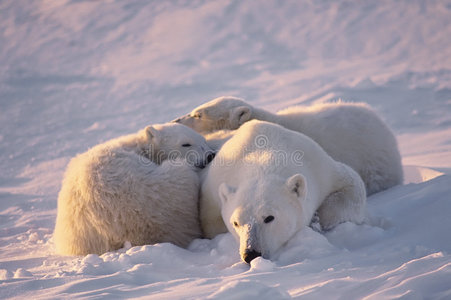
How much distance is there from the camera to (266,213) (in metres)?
3.59

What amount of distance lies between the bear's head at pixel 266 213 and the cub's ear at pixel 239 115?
9.17 feet

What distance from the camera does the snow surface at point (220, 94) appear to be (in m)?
2.98

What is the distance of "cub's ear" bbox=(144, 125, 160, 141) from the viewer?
5770mm

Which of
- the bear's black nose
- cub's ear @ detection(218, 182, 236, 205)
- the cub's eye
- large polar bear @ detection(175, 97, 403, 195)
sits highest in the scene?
large polar bear @ detection(175, 97, 403, 195)

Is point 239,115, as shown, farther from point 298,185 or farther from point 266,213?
point 266,213

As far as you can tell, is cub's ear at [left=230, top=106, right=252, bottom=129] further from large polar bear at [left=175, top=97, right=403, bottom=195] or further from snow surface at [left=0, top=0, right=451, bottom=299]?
snow surface at [left=0, top=0, right=451, bottom=299]

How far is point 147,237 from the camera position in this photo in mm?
4375

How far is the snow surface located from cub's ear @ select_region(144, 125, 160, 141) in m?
1.50

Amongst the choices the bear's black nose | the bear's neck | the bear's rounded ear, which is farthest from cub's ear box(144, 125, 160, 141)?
the bear's black nose

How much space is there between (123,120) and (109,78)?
5.75 m

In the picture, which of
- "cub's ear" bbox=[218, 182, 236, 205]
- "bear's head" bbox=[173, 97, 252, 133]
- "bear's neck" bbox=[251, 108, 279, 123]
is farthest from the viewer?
"bear's head" bbox=[173, 97, 252, 133]

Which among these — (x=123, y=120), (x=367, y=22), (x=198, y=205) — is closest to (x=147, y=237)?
(x=198, y=205)

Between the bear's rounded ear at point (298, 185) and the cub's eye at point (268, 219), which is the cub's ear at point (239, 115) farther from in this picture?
the cub's eye at point (268, 219)

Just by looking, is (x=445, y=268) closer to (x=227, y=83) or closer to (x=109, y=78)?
(x=227, y=83)
